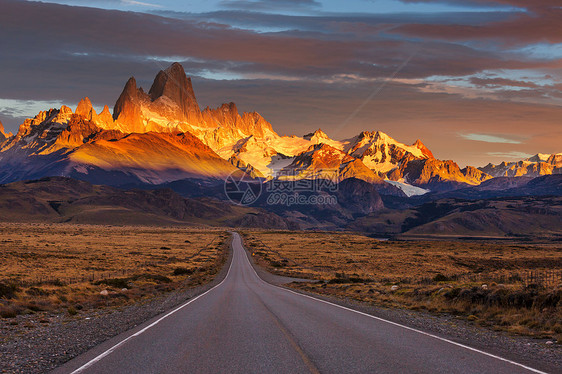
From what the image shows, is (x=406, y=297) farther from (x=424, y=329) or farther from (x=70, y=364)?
(x=70, y=364)

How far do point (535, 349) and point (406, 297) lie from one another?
16234 millimetres

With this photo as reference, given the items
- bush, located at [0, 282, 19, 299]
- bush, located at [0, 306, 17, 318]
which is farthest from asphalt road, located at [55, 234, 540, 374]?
bush, located at [0, 282, 19, 299]

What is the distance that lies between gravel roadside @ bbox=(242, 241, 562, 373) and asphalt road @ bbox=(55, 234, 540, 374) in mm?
715

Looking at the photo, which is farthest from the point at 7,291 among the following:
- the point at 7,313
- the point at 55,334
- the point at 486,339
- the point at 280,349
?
the point at 486,339

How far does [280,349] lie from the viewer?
45.8 feet

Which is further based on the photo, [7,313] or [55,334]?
[7,313]

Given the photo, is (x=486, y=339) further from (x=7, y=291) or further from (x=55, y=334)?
(x=7, y=291)

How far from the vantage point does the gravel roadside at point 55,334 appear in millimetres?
13188

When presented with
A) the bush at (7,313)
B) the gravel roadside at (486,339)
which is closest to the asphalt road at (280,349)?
the gravel roadside at (486,339)

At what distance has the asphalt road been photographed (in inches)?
464

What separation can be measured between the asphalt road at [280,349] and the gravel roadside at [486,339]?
0.71m

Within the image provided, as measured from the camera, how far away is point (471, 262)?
10712cm

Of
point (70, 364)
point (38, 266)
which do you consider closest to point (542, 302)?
point (70, 364)

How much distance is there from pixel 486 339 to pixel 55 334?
15.5 meters
